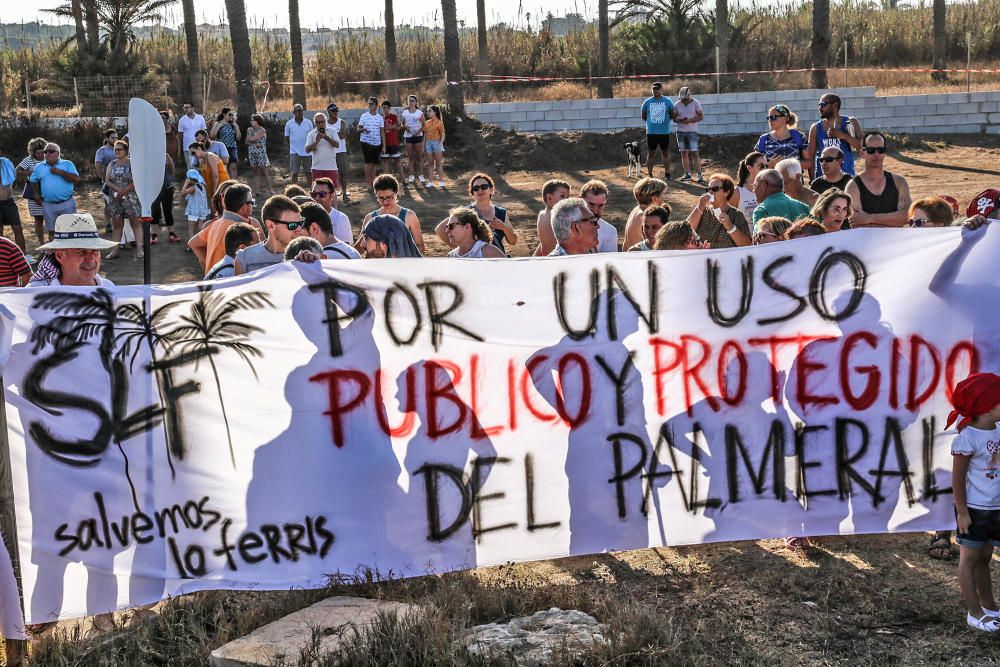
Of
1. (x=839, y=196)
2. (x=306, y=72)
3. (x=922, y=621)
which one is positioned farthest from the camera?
(x=306, y=72)

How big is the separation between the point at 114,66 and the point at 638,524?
90.8ft

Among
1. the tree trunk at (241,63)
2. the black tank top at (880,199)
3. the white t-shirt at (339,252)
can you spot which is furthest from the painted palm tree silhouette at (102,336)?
the tree trunk at (241,63)

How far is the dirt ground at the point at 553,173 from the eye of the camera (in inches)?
693

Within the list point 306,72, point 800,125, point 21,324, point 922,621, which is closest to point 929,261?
point 922,621

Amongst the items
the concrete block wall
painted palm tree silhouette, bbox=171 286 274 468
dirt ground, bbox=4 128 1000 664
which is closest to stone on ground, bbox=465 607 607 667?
dirt ground, bbox=4 128 1000 664

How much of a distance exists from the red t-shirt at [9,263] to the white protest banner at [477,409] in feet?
6.74

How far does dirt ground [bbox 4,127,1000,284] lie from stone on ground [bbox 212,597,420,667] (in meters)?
10.5

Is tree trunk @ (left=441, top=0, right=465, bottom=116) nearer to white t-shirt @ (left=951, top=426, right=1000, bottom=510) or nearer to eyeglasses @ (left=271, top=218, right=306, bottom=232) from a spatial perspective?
eyeglasses @ (left=271, top=218, right=306, bottom=232)

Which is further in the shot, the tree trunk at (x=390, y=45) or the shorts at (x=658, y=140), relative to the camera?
the tree trunk at (x=390, y=45)

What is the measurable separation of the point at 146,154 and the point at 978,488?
4.07m

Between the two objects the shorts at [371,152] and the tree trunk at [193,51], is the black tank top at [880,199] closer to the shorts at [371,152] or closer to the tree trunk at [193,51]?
the shorts at [371,152]

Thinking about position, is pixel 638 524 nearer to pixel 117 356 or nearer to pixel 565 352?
pixel 565 352

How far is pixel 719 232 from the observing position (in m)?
8.64

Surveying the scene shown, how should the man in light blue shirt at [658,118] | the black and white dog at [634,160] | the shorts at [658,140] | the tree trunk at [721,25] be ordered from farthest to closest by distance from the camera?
1. the tree trunk at [721,25]
2. the black and white dog at [634,160]
3. the shorts at [658,140]
4. the man in light blue shirt at [658,118]
